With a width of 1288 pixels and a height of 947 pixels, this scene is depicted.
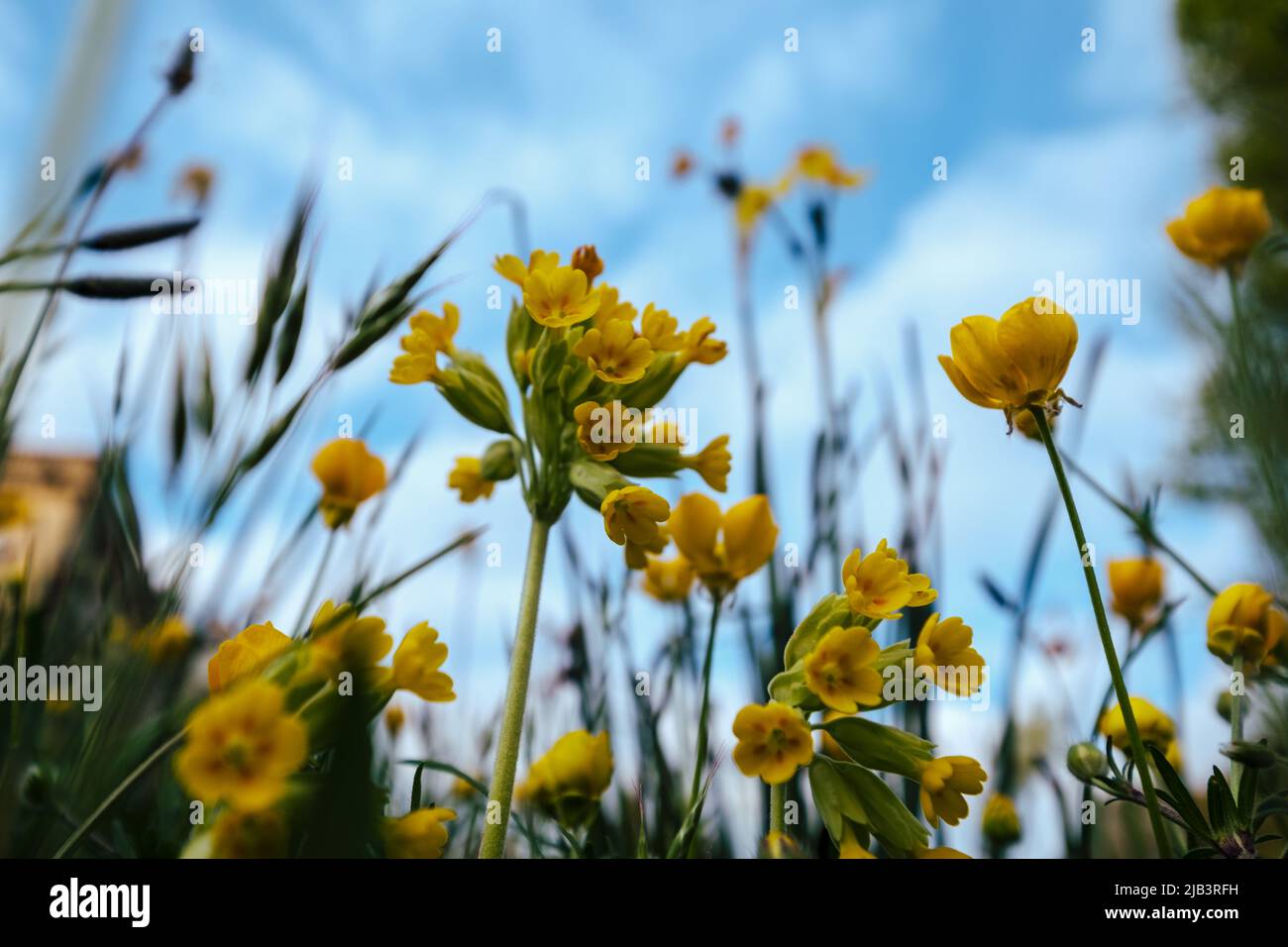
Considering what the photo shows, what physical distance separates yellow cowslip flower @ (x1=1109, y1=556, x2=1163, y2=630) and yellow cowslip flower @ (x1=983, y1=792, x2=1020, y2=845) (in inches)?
8.7

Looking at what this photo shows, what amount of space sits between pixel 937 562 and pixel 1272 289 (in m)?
6.66

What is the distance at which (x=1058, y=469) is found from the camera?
1.65ft

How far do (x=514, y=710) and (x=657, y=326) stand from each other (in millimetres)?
253

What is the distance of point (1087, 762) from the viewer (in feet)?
1.74

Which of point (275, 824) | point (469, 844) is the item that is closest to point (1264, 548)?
point (469, 844)

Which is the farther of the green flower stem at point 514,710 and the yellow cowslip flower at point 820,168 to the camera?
the yellow cowslip flower at point 820,168

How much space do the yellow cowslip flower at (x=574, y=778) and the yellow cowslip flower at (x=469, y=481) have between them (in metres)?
0.19

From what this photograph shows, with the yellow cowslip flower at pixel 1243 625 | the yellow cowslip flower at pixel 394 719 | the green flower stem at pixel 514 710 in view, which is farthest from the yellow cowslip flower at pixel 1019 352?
the yellow cowslip flower at pixel 394 719

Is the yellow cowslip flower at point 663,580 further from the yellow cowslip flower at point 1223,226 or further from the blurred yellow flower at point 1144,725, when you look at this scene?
the yellow cowslip flower at point 1223,226

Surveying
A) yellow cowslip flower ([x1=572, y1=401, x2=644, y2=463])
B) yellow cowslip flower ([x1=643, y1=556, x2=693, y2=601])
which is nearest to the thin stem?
yellow cowslip flower ([x1=572, y1=401, x2=644, y2=463])

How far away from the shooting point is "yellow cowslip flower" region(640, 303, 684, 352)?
0.57m

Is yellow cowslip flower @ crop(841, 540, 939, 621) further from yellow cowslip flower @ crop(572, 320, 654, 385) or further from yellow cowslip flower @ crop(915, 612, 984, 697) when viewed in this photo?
yellow cowslip flower @ crop(572, 320, 654, 385)

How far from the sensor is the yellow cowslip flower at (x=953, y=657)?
50cm

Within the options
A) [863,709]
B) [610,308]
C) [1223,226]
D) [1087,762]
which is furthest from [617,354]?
[1223,226]
